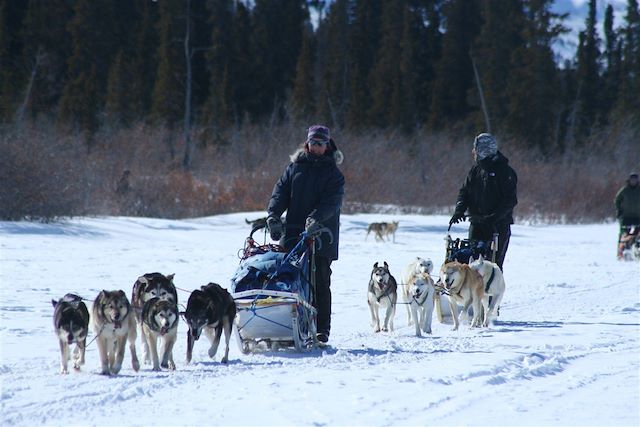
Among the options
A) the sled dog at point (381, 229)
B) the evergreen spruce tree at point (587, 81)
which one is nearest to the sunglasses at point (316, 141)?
the sled dog at point (381, 229)

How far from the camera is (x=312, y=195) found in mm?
7035

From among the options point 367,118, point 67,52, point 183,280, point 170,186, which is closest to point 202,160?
point 170,186

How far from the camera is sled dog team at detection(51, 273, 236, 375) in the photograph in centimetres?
561

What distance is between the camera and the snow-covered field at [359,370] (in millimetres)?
4641

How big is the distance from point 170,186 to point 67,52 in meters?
20.2

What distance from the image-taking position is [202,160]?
34.1 metres

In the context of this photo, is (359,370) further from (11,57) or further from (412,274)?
(11,57)

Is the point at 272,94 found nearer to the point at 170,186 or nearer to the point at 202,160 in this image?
the point at 202,160

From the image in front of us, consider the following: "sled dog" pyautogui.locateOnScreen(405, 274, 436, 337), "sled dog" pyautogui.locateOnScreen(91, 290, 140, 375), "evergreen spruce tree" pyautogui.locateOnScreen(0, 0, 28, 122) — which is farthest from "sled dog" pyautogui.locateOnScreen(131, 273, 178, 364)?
"evergreen spruce tree" pyautogui.locateOnScreen(0, 0, 28, 122)

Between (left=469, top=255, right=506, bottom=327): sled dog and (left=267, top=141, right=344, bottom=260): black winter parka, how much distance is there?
2.04m

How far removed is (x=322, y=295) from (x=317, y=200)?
2.45 feet

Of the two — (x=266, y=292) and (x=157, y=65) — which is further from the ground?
(x=157, y=65)

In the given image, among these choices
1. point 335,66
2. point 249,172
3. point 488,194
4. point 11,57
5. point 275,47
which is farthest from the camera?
point 275,47

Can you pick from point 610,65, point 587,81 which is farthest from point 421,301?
point 610,65
